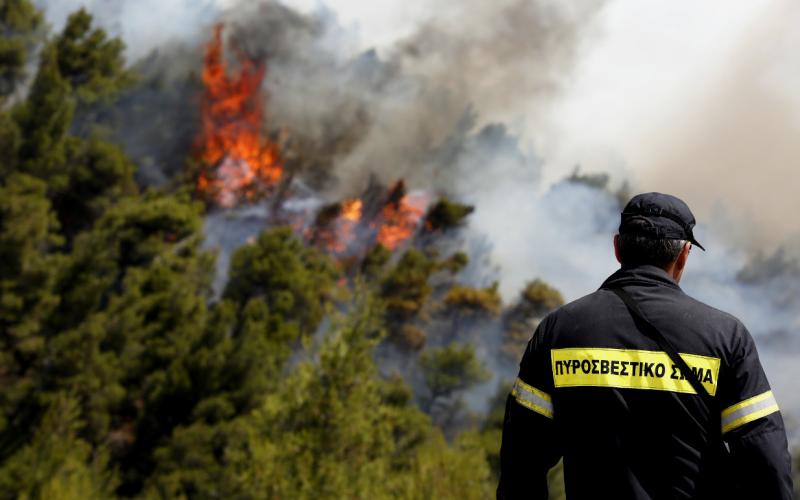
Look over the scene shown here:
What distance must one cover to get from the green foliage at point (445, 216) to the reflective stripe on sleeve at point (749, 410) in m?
70.0

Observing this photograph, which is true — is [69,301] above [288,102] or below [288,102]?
below

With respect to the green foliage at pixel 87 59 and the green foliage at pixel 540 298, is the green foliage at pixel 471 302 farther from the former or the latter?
the green foliage at pixel 87 59

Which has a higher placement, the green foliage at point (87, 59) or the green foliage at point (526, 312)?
the green foliage at point (87, 59)

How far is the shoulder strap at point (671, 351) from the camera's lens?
8.68ft

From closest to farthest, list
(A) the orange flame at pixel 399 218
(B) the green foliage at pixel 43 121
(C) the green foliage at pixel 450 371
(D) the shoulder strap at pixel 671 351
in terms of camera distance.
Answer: (D) the shoulder strap at pixel 671 351 < (B) the green foliage at pixel 43 121 < (C) the green foliage at pixel 450 371 < (A) the orange flame at pixel 399 218

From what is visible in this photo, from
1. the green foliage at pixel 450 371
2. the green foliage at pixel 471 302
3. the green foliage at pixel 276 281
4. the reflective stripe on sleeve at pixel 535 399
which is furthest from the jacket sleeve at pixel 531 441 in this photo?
the green foliage at pixel 471 302

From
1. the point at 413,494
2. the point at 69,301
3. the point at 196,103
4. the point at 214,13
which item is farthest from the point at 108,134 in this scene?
the point at 413,494

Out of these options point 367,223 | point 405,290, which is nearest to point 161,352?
point 405,290

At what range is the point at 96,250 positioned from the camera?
3694 centimetres

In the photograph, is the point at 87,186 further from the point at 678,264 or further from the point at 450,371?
the point at 678,264

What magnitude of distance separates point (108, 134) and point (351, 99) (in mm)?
25455

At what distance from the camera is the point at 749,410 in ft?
8.52

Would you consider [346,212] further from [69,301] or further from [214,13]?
[69,301]

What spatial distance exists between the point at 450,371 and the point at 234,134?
30326 millimetres
